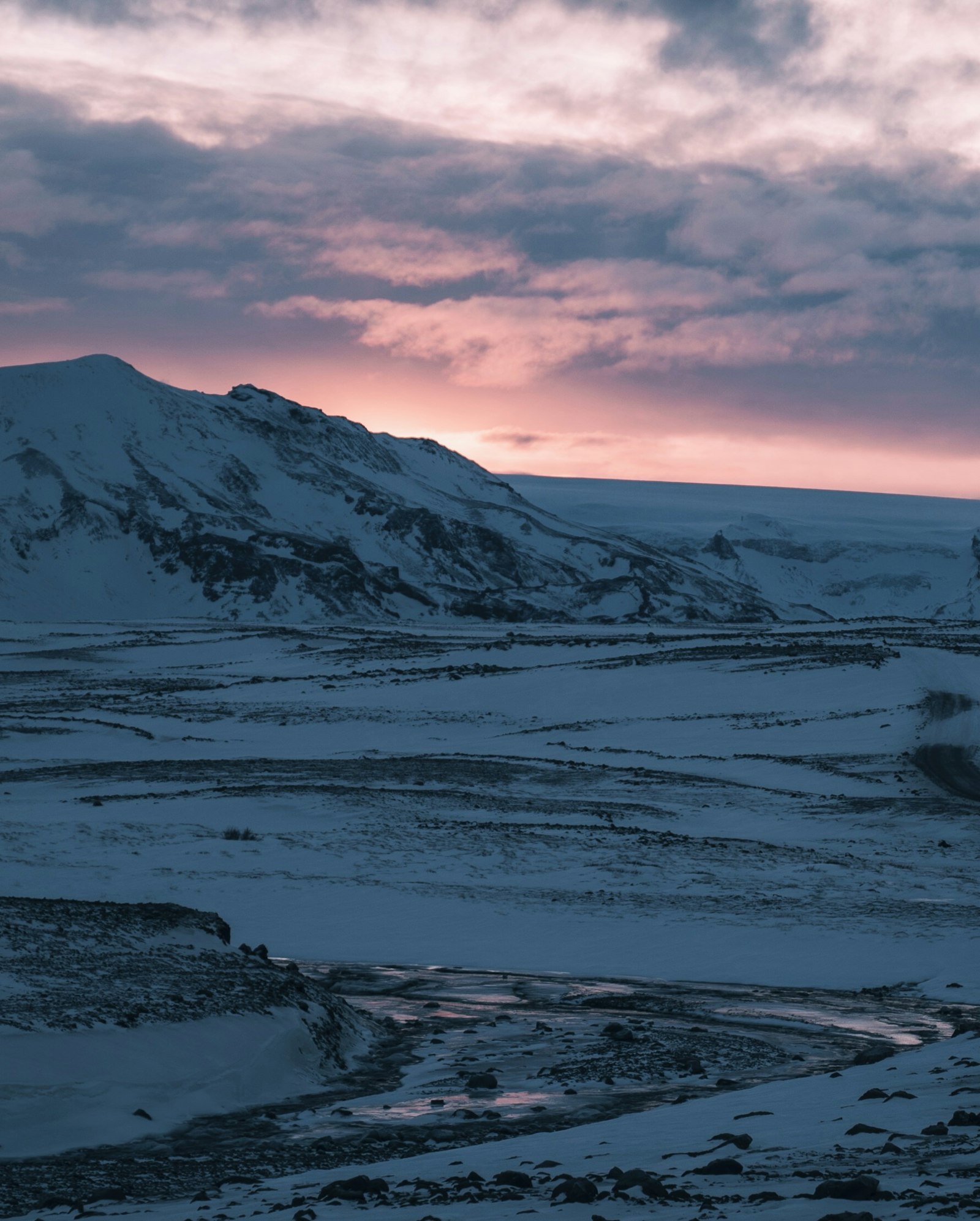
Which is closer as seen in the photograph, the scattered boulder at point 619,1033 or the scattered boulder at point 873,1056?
the scattered boulder at point 873,1056

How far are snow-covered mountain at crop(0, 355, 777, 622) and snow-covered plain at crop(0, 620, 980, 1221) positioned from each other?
83638 mm

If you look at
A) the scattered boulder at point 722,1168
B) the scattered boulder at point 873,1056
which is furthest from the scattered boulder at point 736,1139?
the scattered boulder at point 873,1056

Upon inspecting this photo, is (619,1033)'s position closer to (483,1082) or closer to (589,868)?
(483,1082)

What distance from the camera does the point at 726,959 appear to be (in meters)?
18.5

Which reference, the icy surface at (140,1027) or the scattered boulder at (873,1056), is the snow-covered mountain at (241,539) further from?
the scattered boulder at (873,1056)

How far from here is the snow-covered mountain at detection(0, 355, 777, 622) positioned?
140750mm

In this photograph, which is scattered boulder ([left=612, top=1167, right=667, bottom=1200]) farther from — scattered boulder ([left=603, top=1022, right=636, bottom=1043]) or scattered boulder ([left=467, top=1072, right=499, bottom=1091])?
scattered boulder ([left=603, top=1022, right=636, bottom=1043])

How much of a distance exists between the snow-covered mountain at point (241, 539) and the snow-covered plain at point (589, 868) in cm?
8364

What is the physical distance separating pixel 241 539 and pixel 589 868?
436 ft

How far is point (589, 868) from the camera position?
77.0ft

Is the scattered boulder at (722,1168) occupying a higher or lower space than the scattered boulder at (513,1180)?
higher

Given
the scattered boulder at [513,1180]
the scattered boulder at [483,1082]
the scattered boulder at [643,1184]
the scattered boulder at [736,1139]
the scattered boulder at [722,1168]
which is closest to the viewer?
the scattered boulder at [643,1184]

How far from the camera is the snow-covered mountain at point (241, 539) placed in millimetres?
140750

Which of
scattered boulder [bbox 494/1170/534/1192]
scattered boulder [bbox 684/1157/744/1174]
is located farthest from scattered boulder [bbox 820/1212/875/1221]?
scattered boulder [bbox 494/1170/534/1192]
